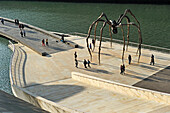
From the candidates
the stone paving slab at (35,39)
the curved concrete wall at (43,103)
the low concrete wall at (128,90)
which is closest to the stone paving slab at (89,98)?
the low concrete wall at (128,90)

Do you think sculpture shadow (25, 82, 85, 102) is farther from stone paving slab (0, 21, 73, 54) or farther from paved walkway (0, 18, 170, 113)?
stone paving slab (0, 21, 73, 54)

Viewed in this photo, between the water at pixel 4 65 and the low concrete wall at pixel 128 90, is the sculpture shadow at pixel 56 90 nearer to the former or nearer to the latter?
the low concrete wall at pixel 128 90

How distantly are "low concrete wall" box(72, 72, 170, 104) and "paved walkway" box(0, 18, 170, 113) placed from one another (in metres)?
0.44

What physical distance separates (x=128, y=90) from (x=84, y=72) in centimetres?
769

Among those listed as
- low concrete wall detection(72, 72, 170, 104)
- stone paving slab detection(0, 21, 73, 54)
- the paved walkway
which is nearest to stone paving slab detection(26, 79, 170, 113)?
the paved walkway

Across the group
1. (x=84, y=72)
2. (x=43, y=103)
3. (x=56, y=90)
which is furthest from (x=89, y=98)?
(x=84, y=72)

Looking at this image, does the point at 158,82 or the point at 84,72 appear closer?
the point at 158,82

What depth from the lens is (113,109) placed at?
656 inches

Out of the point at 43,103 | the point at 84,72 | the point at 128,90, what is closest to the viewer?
the point at 43,103

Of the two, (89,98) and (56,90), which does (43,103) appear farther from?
(56,90)

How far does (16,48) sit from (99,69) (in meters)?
16.1

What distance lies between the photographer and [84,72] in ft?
86.5

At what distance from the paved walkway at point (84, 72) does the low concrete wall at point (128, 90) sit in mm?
437

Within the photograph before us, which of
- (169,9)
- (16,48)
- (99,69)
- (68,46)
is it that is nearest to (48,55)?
(68,46)
